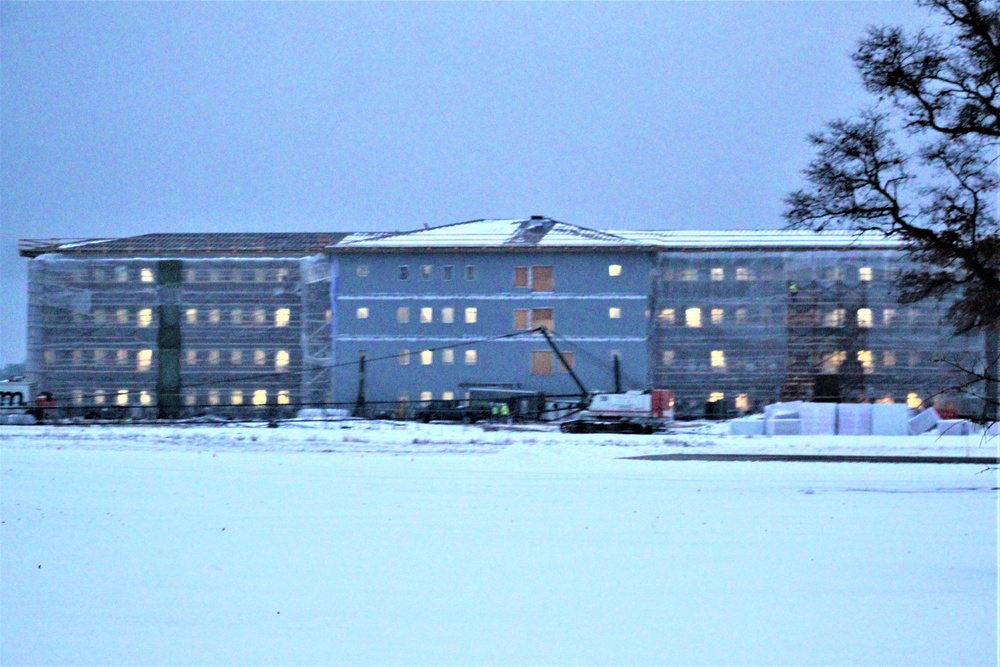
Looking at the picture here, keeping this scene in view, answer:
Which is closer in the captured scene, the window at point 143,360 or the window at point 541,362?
the window at point 541,362

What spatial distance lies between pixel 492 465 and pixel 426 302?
3657cm

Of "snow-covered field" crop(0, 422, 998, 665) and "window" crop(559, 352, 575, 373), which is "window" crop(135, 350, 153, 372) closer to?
"window" crop(559, 352, 575, 373)

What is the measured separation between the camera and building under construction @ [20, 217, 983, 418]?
55.5 meters

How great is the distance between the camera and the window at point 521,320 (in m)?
57.4

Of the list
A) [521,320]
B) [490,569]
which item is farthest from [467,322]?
[490,569]

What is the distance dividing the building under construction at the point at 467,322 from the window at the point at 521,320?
132 mm

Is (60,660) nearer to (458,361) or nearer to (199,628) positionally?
(199,628)

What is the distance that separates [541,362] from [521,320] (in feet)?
9.17

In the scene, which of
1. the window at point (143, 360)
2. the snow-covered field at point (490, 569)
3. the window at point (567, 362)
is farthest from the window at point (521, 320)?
the snow-covered field at point (490, 569)

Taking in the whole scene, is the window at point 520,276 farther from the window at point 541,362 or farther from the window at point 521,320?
the window at point 541,362

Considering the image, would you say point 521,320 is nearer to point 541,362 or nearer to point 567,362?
Result: point 541,362

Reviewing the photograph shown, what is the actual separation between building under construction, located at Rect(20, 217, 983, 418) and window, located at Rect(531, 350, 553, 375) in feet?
0.27

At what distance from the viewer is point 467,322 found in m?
57.9

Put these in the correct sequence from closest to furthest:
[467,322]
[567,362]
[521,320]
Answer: [567,362] < [521,320] < [467,322]
